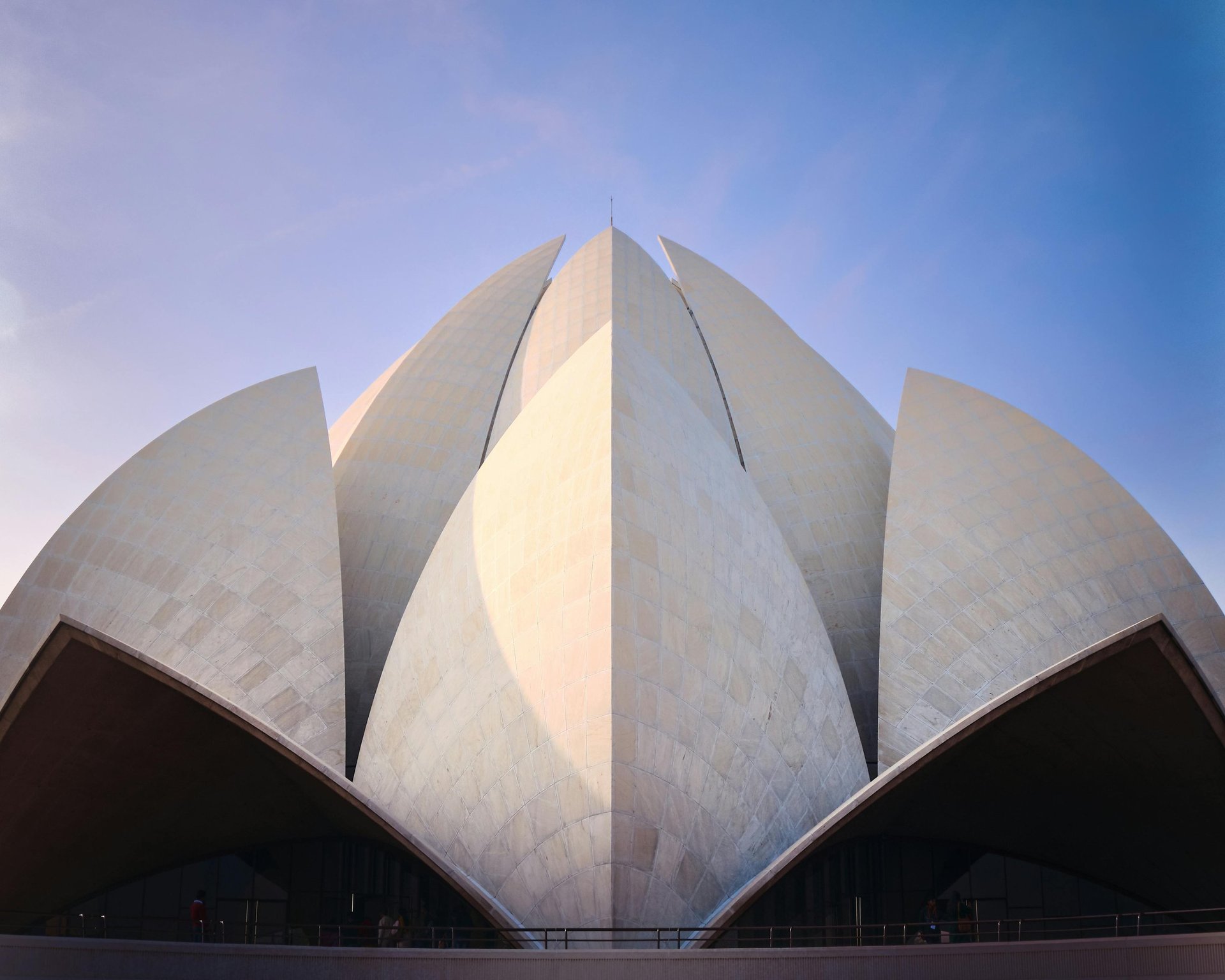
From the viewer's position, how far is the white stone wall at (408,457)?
20.0 m

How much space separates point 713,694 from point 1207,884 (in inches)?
344

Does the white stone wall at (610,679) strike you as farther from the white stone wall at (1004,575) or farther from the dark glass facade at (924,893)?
the white stone wall at (1004,575)

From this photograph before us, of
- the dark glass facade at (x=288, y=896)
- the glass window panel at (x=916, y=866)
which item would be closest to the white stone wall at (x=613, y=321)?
the glass window panel at (x=916, y=866)

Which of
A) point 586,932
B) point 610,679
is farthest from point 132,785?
point 610,679

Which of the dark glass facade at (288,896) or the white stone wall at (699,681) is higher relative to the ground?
the white stone wall at (699,681)

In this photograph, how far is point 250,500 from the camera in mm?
19219

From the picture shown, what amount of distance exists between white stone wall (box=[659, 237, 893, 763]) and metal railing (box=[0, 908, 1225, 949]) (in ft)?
11.6

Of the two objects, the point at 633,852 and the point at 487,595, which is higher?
the point at 487,595

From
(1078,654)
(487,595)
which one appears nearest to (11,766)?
(487,595)

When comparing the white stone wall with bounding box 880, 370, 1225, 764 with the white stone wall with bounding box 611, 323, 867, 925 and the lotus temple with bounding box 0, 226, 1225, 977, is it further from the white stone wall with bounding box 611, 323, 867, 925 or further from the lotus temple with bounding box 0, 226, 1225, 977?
the white stone wall with bounding box 611, 323, 867, 925

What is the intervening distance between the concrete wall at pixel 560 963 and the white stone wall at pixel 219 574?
5788mm

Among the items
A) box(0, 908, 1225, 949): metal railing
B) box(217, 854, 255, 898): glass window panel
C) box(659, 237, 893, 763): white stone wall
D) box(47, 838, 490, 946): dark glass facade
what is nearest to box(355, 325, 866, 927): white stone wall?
box(0, 908, 1225, 949): metal railing

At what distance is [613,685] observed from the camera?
492 inches

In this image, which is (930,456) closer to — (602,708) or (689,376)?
(689,376)
